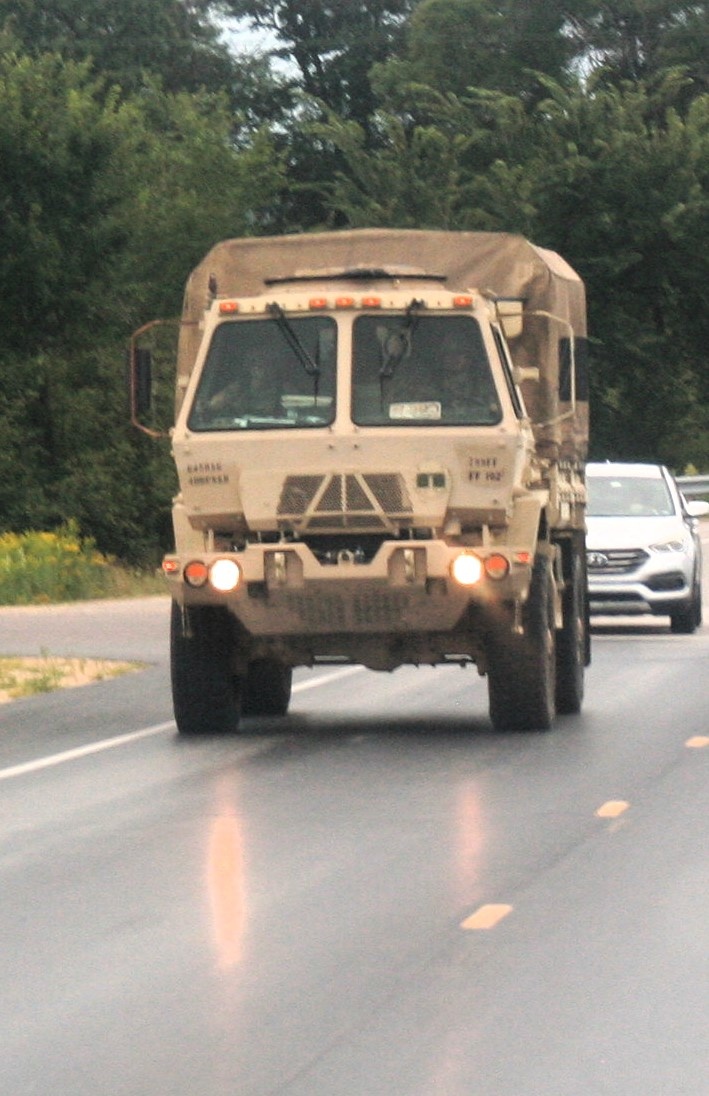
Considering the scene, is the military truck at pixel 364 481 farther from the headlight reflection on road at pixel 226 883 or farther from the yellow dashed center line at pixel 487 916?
the yellow dashed center line at pixel 487 916

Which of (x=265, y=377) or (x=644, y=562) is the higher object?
(x=265, y=377)

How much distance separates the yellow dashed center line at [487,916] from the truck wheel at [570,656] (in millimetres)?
7698

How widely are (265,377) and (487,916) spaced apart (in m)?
7.06

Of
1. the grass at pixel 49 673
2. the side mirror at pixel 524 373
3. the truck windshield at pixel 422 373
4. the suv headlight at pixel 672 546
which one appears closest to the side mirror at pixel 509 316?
the side mirror at pixel 524 373

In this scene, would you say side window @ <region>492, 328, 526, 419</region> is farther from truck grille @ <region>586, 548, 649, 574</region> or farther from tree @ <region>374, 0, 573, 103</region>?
tree @ <region>374, 0, 573, 103</region>

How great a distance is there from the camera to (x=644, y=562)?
2566 cm

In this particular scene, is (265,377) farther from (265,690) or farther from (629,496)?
(629,496)

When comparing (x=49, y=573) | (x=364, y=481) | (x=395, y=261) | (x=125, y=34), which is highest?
(x=125, y=34)

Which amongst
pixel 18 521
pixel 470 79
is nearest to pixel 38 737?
pixel 18 521

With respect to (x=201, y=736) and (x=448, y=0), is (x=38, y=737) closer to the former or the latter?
(x=201, y=736)

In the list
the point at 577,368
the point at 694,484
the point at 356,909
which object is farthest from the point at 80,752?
the point at 694,484

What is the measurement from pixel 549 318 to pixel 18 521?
2521 centimetres

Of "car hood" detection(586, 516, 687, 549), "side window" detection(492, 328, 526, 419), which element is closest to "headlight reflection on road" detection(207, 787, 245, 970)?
"side window" detection(492, 328, 526, 419)

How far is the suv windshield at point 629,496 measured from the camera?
27.2m
